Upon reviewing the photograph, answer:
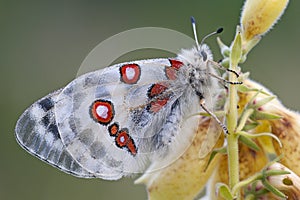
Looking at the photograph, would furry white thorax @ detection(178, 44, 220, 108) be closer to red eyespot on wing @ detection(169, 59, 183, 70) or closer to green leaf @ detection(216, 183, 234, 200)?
red eyespot on wing @ detection(169, 59, 183, 70)

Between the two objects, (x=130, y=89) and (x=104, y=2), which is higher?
(x=104, y=2)

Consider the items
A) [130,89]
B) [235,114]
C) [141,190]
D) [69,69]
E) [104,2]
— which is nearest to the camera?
[235,114]

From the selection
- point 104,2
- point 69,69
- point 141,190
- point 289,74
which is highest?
point 104,2

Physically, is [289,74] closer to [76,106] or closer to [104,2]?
[104,2]

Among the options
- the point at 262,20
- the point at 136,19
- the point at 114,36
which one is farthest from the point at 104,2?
the point at 262,20

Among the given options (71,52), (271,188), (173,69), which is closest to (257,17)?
(173,69)

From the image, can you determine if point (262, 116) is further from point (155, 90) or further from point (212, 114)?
point (155, 90)

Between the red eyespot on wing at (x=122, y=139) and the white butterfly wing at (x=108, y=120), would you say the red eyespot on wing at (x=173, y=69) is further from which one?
the red eyespot on wing at (x=122, y=139)
